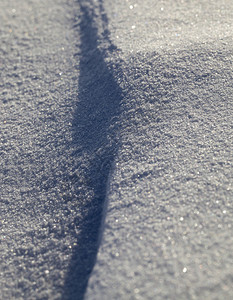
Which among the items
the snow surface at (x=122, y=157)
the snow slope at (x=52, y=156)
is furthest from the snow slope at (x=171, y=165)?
the snow slope at (x=52, y=156)

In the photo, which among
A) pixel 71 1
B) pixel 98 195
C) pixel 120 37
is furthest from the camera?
pixel 71 1

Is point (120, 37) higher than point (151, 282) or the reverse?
higher

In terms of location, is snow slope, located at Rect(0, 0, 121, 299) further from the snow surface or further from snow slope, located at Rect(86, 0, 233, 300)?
snow slope, located at Rect(86, 0, 233, 300)

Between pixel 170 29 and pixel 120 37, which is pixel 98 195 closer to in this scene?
pixel 120 37

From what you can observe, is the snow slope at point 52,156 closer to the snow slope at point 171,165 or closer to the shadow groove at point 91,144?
the shadow groove at point 91,144

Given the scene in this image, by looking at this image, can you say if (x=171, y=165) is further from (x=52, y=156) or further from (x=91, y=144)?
(x=52, y=156)

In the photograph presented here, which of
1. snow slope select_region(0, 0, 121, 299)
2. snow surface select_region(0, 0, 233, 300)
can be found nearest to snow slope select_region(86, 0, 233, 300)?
snow surface select_region(0, 0, 233, 300)

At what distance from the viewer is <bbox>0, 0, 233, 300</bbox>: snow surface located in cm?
109

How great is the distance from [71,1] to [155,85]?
1.30m

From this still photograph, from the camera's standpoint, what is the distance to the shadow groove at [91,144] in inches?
47.8

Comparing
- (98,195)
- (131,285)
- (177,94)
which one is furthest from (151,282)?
(177,94)

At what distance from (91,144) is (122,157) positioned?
21 cm

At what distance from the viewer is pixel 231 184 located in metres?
1.23

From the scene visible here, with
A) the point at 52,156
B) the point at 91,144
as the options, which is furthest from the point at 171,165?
the point at 52,156
